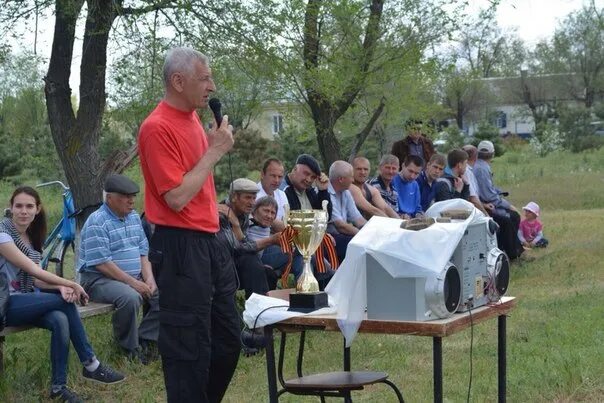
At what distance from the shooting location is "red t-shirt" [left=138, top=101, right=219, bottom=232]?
164 inches

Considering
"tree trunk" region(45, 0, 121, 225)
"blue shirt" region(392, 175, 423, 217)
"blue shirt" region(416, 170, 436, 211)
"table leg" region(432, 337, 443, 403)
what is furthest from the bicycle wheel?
"table leg" region(432, 337, 443, 403)

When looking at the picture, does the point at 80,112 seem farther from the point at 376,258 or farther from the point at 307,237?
the point at 376,258

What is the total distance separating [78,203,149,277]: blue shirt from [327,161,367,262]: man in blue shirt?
2.57 meters

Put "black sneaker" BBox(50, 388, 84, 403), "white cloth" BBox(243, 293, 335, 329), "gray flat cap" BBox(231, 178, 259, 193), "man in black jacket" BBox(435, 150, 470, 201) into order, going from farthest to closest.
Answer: "man in black jacket" BBox(435, 150, 470, 201) → "gray flat cap" BBox(231, 178, 259, 193) → "black sneaker" BBox(50, 388, 84, 403) → "white cloth" BBox(243, 293, 335, 329)

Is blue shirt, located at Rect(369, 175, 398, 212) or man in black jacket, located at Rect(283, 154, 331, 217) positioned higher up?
man in black jacket, located at Rect(283, 154, 331, 217)

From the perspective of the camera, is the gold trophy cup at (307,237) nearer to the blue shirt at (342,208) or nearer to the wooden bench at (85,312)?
the wooden bench at (85,312)

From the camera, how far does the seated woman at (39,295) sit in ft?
20.7

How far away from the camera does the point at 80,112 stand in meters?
10.4

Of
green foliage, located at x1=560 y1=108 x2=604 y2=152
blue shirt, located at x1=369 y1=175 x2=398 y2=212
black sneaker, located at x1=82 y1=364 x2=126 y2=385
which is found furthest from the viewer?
Answer: green foliage, located at x1=560 y1=108 x2=604 y2=152

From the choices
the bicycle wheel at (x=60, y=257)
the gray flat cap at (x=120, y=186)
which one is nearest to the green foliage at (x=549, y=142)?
the bicycle wheel at (x=60, y=257)

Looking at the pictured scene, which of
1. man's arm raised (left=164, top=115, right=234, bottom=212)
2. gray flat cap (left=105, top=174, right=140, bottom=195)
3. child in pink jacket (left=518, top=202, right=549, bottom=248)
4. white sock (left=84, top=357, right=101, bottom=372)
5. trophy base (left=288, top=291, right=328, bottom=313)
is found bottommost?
child in pink jacket (left=518, top=202, right=549, bottom=248)

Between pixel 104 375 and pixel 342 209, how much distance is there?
160 inches

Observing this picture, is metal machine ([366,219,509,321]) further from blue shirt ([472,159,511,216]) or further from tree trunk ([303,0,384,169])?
blue shirt ([472,159,511,216])

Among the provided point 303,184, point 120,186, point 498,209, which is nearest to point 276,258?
point 303,184
